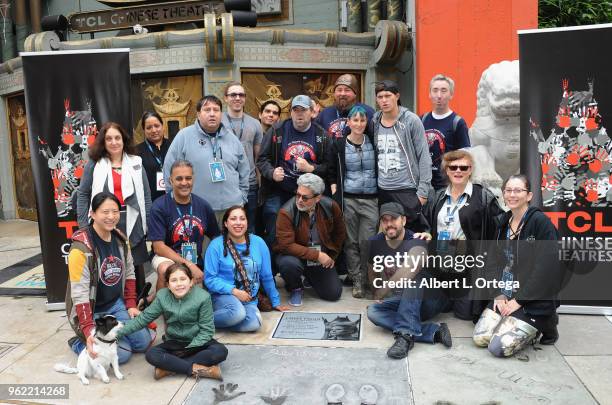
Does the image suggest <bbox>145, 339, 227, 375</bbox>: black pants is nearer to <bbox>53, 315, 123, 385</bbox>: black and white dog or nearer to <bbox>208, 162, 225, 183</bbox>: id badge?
<bbox>53, 315, 123, 385</bbox>: black and white dog

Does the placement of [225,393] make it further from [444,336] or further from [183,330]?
[444,336]

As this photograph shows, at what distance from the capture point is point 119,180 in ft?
14.2

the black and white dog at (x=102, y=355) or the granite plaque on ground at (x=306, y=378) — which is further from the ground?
the black and white dog at (x=102, y=355)

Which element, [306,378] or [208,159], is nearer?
[306,378]

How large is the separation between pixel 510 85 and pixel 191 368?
347 cm

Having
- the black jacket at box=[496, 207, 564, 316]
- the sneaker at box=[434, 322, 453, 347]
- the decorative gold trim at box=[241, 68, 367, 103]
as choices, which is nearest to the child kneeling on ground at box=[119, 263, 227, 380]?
the sneaker at box=[434, 322, 453, 347]

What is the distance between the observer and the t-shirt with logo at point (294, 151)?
502cm

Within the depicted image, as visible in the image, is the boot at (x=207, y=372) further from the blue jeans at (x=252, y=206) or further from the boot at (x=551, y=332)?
the boot at (x=551, y=332)

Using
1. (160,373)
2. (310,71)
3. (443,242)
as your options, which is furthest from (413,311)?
(310,71)

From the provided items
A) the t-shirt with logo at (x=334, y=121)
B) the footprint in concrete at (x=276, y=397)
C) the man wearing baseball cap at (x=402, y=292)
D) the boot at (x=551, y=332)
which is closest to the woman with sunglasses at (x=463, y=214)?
the man wearing baseball cap at (x=402, y=292)

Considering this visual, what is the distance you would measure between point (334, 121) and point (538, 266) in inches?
93.0

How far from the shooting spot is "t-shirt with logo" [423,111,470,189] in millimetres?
4910

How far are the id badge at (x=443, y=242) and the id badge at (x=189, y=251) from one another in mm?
1982

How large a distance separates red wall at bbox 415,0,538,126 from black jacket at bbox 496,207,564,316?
13.5 ft
